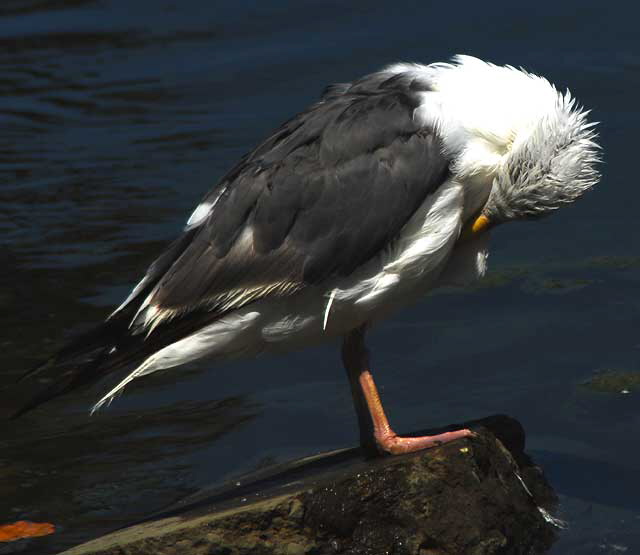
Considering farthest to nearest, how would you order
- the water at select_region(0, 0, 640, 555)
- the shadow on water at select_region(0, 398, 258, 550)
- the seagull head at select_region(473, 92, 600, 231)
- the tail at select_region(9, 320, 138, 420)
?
the water at select_region(0, 0, 640, 555) → the shadow on water at select_region(0, 398, 258, 550) → the seagull head at select_region(473, 92, 600, 231) → the tail at select_region(9, 320, 138, 420)

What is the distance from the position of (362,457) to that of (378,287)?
788mm

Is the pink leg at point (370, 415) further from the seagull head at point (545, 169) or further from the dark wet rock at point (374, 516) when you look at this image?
the seagull head at point (545, 169)

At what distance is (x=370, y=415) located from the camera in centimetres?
616

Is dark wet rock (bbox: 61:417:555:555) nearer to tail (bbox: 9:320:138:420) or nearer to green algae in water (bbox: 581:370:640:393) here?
tail (bbox: 9:320:138:420)

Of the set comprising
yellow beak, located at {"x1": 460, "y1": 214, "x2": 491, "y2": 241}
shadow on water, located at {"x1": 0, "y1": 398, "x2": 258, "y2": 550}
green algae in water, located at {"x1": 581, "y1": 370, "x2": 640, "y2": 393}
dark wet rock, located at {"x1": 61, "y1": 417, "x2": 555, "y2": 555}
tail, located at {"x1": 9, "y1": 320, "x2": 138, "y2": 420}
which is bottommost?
green algae in water, located at {"x1": 581, "y1": 370, "x2": 640, "y2": 393}

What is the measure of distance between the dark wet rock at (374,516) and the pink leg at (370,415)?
0.24 metres

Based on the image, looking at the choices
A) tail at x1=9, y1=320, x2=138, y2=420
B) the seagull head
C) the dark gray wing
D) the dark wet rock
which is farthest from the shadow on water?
the seagull head

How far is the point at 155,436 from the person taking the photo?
24.1 ft

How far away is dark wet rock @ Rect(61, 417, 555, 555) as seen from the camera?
17.3ft

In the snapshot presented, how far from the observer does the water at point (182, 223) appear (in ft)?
22.8

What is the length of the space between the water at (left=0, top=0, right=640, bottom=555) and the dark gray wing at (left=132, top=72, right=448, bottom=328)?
137cm

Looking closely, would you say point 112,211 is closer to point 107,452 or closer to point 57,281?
point 57,281

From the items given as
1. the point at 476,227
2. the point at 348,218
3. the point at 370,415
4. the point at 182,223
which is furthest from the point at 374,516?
the point at 182,223

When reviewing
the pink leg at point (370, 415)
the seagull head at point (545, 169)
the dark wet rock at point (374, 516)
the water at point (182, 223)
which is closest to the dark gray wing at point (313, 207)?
the seagull head at point (545, 169)
